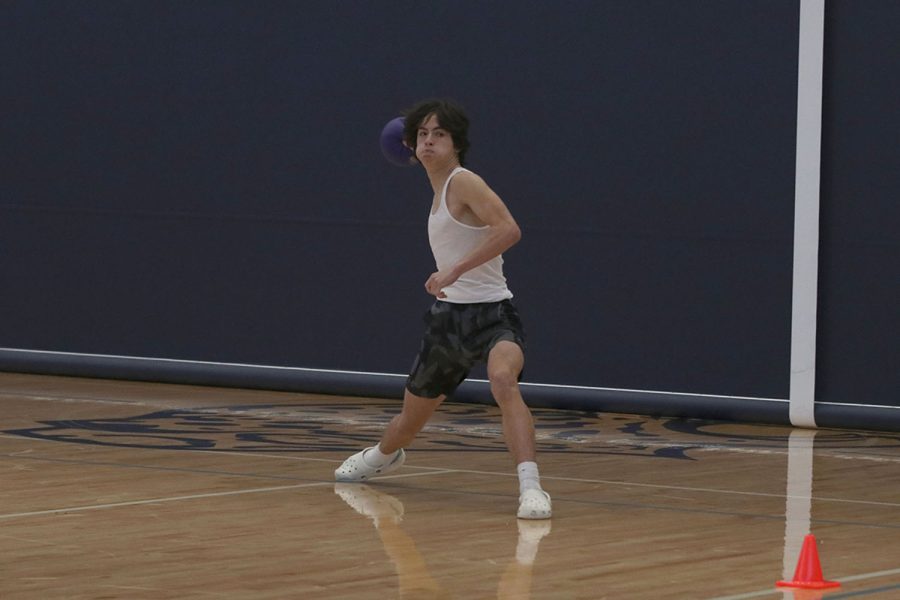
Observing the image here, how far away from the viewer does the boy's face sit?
23.0 feet

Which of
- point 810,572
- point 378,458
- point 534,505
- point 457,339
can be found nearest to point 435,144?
point 457,339

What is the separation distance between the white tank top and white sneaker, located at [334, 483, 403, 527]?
78 centimetres

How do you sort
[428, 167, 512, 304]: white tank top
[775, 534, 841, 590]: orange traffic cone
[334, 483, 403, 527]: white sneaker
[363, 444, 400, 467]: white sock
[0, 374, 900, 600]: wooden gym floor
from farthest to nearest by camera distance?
[363, 444, 400, 467]: white sock
[428, 167, 512, 304]: white tank top
[334, 483, 403, 527]: white sneaker
[0, 374, 900, 600]: wooden gym floor
[775, 534, 841, 590]: orange traffic cone

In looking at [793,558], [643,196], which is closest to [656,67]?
[643,196]

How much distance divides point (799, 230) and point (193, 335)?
4.09 m

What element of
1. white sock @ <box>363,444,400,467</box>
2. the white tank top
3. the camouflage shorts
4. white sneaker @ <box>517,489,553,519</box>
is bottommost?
white sneaker @ <box>517,489,553,519</box>

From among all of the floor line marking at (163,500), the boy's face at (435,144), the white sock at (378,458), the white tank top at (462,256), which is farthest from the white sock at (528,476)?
Answer: the boy's face at (435,144)

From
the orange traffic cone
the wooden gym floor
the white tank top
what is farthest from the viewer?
the white tank top

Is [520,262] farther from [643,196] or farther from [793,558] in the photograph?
[793,558]

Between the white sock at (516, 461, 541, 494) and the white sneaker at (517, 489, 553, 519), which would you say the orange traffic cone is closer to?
the white sneaker at (517, 489, 553, 519)

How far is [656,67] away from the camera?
10.6 metres

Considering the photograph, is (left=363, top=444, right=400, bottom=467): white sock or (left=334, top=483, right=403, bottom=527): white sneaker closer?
(left=334, top=483, right=403, bottom=527): white sneaker

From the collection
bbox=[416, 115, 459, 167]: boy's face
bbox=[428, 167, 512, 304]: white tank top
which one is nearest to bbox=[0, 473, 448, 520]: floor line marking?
bbox=[428, 167, 512, 304]: white tank top

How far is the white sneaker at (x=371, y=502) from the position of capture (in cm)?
655
